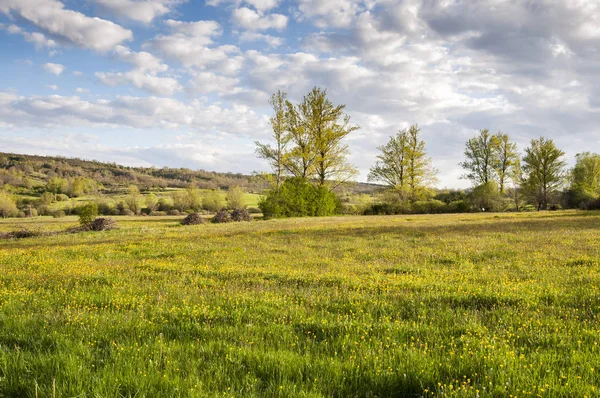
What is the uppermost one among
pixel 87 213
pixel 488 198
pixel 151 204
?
pixel 488 198

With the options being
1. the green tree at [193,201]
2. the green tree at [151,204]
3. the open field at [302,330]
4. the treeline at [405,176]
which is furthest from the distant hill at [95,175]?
the open field at [302,330]

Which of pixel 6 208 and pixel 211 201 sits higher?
pixel 211 201

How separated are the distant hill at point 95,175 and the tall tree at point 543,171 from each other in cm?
6935

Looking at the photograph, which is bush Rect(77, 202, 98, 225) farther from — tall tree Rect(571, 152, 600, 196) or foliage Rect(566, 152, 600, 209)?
tall tree Rect(571, 152, 600, 196)

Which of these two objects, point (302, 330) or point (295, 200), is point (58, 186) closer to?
point (295, 200)

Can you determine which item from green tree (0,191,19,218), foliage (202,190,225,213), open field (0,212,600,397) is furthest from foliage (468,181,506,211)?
green tree (0,191,19,218)

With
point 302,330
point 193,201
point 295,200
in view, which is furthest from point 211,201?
point 302,330

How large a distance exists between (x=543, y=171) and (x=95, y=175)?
135 metres

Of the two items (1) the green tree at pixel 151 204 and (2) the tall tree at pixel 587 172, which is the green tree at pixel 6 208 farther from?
(2) the tall tree at pixel 587 172

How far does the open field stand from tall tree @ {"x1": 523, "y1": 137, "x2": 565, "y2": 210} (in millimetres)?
58082

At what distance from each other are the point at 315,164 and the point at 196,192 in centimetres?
5051

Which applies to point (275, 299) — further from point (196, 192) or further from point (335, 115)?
point (196, 192)

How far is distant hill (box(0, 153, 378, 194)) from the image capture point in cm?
10794

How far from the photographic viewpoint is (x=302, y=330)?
548 cm
